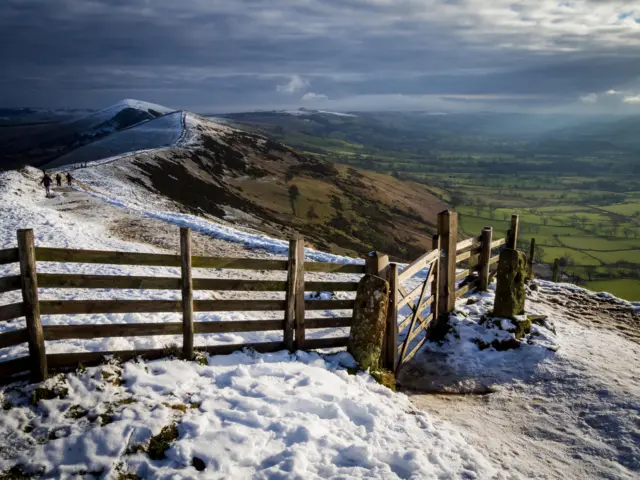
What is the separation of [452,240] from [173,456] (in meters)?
8.25

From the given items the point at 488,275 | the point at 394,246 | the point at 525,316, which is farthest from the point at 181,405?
the point at 394,246

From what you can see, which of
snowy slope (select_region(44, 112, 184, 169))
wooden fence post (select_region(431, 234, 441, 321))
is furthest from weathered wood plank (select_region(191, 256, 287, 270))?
snowy slope (select_region(44, 112, 184, 169))

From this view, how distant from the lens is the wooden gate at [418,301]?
360 inches

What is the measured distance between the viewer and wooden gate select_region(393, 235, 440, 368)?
914cm

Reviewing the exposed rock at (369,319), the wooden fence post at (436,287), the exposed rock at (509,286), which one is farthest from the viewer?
the wooden fence post at (436,287)

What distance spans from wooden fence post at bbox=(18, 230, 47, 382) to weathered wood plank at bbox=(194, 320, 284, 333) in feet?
7.03

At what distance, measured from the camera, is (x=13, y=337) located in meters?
5.89

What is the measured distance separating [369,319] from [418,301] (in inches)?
96.9

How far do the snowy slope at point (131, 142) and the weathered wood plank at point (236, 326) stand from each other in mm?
64373

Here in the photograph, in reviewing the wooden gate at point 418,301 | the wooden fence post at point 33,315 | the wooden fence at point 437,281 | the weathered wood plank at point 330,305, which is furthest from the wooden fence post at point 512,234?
the wooden fence post at point 33,315

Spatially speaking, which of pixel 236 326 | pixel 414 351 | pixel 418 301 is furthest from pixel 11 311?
pixel 414 351

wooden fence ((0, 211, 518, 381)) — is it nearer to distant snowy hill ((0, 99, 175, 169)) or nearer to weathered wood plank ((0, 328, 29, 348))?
weathered wood plank ((0, 328, 29, 348))

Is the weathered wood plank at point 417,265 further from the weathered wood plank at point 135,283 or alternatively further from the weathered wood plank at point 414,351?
the weathered wood plank at point 135,283

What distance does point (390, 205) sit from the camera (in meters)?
84.0
